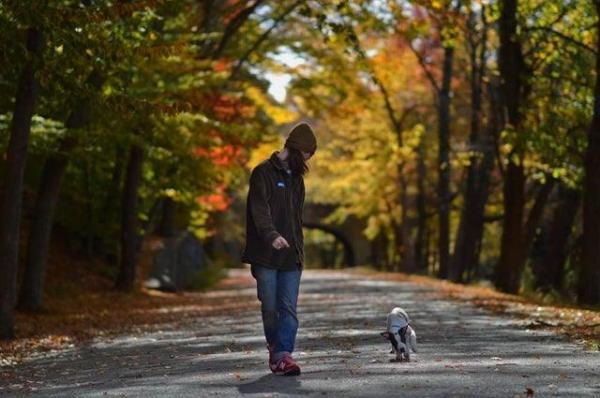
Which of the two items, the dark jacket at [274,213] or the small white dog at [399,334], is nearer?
the dark jacket at [274,213]

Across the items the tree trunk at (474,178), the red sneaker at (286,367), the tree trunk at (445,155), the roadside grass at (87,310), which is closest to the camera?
the red sneaker at (286,367)

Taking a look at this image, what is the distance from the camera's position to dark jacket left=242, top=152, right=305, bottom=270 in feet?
27.5

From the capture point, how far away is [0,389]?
9.44m

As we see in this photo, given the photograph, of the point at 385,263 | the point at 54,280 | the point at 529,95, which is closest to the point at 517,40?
the point at 529,95

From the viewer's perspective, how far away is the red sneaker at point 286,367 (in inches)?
330

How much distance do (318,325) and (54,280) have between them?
1336 cm

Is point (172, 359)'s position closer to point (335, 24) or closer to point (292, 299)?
point (292, 299)

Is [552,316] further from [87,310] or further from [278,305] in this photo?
[87,310]

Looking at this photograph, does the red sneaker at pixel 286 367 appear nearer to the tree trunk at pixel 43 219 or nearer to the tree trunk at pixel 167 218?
the tree trunk at pixel 43 219

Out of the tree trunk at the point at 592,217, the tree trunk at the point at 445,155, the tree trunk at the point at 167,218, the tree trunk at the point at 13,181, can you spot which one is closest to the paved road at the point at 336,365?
the tree trunk at the point at 13,181

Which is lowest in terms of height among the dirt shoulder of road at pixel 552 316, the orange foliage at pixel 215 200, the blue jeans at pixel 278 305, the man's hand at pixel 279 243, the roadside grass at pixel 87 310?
the roadside grass at pixel 87 310

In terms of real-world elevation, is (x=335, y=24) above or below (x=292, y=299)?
above

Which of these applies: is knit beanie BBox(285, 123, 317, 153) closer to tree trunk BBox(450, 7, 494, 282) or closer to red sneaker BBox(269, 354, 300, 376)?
red sneaker BBox(269, 354, 300, 376)

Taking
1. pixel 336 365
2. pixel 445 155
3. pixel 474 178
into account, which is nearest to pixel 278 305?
pixel 336 365
